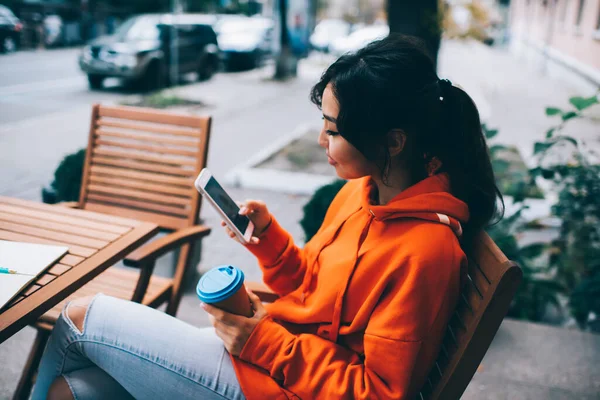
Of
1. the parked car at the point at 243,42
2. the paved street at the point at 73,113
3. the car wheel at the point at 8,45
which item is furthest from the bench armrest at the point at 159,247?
the parked car at the point at 243,42

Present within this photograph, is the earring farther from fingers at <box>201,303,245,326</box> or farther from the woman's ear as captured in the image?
fingers at <box>201,303,245,326</box>

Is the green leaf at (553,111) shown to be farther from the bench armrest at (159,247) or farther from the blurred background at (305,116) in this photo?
the bench armrest at (159,247)

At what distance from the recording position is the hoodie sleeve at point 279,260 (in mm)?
1778

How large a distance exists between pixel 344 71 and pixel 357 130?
158 millimetres

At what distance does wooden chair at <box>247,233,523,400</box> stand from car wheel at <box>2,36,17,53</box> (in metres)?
16.4

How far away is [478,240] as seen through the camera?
144 cm

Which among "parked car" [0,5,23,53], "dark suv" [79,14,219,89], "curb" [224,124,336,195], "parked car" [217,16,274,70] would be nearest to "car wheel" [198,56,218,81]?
"dark suv" [79,14,219,89]

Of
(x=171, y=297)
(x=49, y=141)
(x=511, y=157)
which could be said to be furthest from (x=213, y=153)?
(x=171, y=297)

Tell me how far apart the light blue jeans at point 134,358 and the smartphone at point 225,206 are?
0.33 metres

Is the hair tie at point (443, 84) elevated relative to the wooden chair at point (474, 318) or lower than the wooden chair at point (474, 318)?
elevated

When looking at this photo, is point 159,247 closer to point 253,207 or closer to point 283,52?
point 253,207

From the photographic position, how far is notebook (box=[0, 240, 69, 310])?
1.44 m

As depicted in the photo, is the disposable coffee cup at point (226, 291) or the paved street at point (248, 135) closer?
the disposable coffee cup at point (226, 291)

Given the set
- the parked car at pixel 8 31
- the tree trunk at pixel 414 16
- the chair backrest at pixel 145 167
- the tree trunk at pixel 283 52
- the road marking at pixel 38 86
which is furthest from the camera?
the parked car at pixel 8 31
